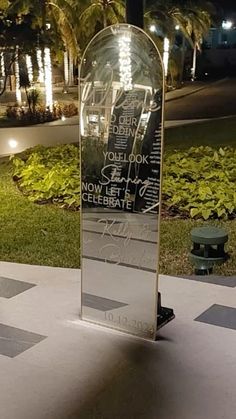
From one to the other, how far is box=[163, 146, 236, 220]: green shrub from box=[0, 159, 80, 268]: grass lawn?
1.16m

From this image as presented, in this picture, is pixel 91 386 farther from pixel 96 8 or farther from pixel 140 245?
pixel 96 8

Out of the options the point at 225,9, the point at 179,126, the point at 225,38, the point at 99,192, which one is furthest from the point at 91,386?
the point at 225,38

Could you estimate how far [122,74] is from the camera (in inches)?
143

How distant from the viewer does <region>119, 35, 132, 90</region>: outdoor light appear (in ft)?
11.6

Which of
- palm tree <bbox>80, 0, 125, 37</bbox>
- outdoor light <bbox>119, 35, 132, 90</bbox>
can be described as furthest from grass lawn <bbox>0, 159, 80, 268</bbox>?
palm tree <bbox>80, 0, 125, 37</bbox>

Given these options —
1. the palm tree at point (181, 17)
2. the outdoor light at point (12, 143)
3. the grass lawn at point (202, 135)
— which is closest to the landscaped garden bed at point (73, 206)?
the grass lawn at point (202, 135)

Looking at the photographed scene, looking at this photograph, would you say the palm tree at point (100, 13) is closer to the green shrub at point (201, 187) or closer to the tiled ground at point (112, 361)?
the green shrub at point (201, 187)

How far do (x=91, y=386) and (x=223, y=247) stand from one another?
2506 millimetres

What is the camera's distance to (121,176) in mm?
3770

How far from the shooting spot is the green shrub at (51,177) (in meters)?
7.78

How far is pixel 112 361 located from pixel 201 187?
13.0ft

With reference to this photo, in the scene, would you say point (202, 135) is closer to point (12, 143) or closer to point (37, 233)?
point (12, 143)

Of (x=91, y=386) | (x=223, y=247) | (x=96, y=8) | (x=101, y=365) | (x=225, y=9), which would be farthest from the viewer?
(x=225, y=9)

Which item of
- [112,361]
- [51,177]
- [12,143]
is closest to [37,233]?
[51,177]
